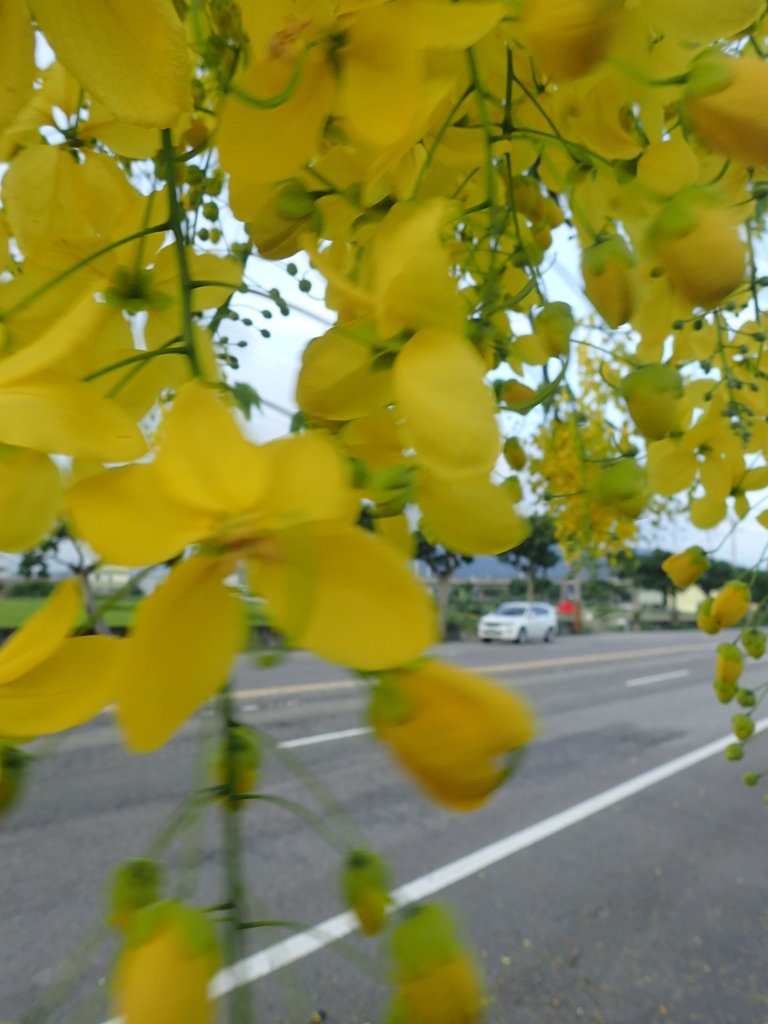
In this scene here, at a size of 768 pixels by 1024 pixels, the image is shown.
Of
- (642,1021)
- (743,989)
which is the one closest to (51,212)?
(642,1021)

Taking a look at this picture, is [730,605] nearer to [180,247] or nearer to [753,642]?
[753,642]

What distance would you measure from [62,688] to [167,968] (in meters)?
0.07

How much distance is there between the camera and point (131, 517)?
0.19 metres

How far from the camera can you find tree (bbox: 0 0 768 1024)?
7.9 inches

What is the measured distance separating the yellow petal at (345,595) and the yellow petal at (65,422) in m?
0.04

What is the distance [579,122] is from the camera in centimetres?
34

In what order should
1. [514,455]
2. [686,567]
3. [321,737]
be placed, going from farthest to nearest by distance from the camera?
1. [321,737]
2. [686,567]
3. [514,455]

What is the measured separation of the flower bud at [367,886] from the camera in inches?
12.1

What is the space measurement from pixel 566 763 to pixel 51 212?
3.90 meters

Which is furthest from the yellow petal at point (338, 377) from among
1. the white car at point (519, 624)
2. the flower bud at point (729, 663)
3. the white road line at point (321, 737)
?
the white car at point (519, 624)

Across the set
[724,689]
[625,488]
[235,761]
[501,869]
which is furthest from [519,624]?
[235,761]

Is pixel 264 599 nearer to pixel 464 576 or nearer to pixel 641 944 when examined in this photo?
pixel 641 944

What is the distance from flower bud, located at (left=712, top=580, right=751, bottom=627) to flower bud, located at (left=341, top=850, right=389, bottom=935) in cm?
51

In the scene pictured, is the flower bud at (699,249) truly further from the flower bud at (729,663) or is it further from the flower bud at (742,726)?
the flower bud at (742,726)
